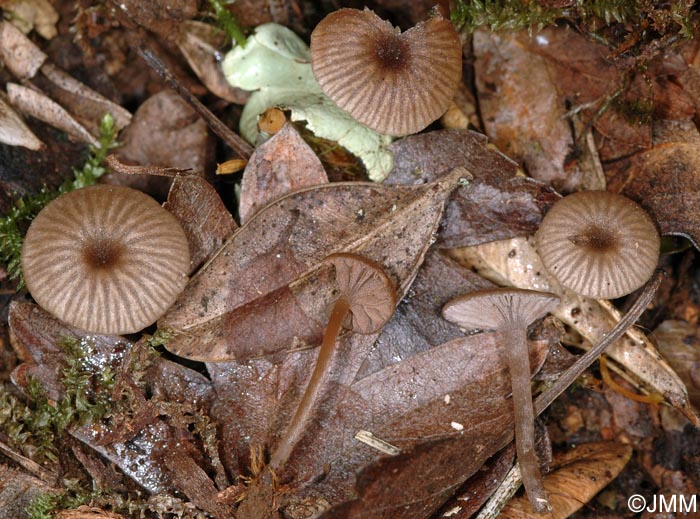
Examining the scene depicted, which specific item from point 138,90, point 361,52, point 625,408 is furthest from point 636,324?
point 138,90

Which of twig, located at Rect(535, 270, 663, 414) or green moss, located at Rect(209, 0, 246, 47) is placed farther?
green moss, located at Rect(209, 0, 246, 47)

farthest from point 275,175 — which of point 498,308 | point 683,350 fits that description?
point 683,350

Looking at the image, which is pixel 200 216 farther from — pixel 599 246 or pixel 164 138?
pixel 599 246

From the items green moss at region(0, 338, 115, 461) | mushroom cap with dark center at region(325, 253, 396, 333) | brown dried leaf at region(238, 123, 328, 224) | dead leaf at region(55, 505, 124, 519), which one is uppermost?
brown dried leaf at region(238, 123, 328, 224)

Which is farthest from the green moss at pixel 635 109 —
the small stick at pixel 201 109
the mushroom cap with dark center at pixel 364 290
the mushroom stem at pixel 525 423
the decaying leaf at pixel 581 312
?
the small stick at pixel 201 109

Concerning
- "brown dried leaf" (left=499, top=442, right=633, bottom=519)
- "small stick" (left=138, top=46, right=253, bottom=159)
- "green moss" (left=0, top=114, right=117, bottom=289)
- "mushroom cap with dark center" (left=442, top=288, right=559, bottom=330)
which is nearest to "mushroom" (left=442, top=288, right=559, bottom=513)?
"mushroom cap with dark center" (left=442, top=288, right=559, bottom=330)

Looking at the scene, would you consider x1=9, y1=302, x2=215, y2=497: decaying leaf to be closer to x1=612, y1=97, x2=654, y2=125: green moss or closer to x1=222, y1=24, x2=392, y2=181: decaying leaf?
x1=222, y1=24, x2=392, y2=181: decaying leaf

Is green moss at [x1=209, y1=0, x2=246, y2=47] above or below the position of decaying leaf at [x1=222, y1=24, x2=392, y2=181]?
above
